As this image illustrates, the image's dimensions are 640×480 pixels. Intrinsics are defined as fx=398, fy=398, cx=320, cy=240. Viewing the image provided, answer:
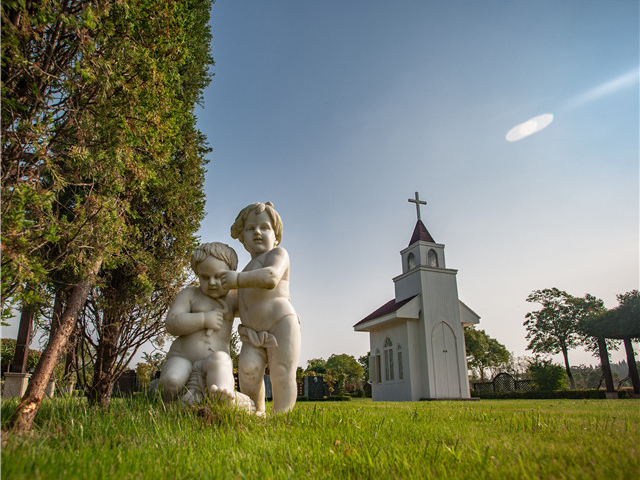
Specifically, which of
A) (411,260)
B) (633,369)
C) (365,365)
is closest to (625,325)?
(633,369)

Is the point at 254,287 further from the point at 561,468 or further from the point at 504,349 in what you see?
the point at 504,349

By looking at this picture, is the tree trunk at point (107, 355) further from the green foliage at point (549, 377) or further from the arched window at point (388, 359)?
the green foliage at point (549, 377)

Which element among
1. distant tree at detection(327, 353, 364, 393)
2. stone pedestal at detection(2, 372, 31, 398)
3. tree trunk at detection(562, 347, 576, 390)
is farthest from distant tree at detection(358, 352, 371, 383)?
stone pedestal at detection(2, 372, 31, 398)

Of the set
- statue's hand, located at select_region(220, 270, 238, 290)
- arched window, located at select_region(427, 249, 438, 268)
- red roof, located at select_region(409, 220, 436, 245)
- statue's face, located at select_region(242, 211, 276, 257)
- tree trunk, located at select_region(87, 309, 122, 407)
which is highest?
red roof, located at select_region(409, 220, 436, 245)

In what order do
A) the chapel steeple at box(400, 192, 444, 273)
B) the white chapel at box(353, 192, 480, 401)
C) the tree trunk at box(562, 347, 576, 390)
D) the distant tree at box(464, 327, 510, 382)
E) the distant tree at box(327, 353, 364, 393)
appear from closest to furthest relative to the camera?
the white chapel at box(353, 192, 480, 401) < the chapel steeple at box(400, 192, 444, 273) < the tree trunk at box(562, 347, 576, 390) < the distant tree at box(464, 327, 510, 382) < the distant tree at box(327, 353, 364, 393)

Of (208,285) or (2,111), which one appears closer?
(2,111)

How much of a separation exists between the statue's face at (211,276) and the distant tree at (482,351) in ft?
108

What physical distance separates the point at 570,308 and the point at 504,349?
890 centimetres

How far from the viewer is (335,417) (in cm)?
345

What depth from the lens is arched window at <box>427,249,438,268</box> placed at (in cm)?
1847

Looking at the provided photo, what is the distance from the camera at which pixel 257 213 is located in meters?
3.96

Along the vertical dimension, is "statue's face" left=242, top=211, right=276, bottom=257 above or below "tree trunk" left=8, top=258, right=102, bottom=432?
above

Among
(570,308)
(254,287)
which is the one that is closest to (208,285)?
(254,287)

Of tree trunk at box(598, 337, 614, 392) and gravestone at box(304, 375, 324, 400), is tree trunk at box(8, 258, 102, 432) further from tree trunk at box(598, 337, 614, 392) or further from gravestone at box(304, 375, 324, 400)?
tree trunk at box(598, 337, 614, 392)
